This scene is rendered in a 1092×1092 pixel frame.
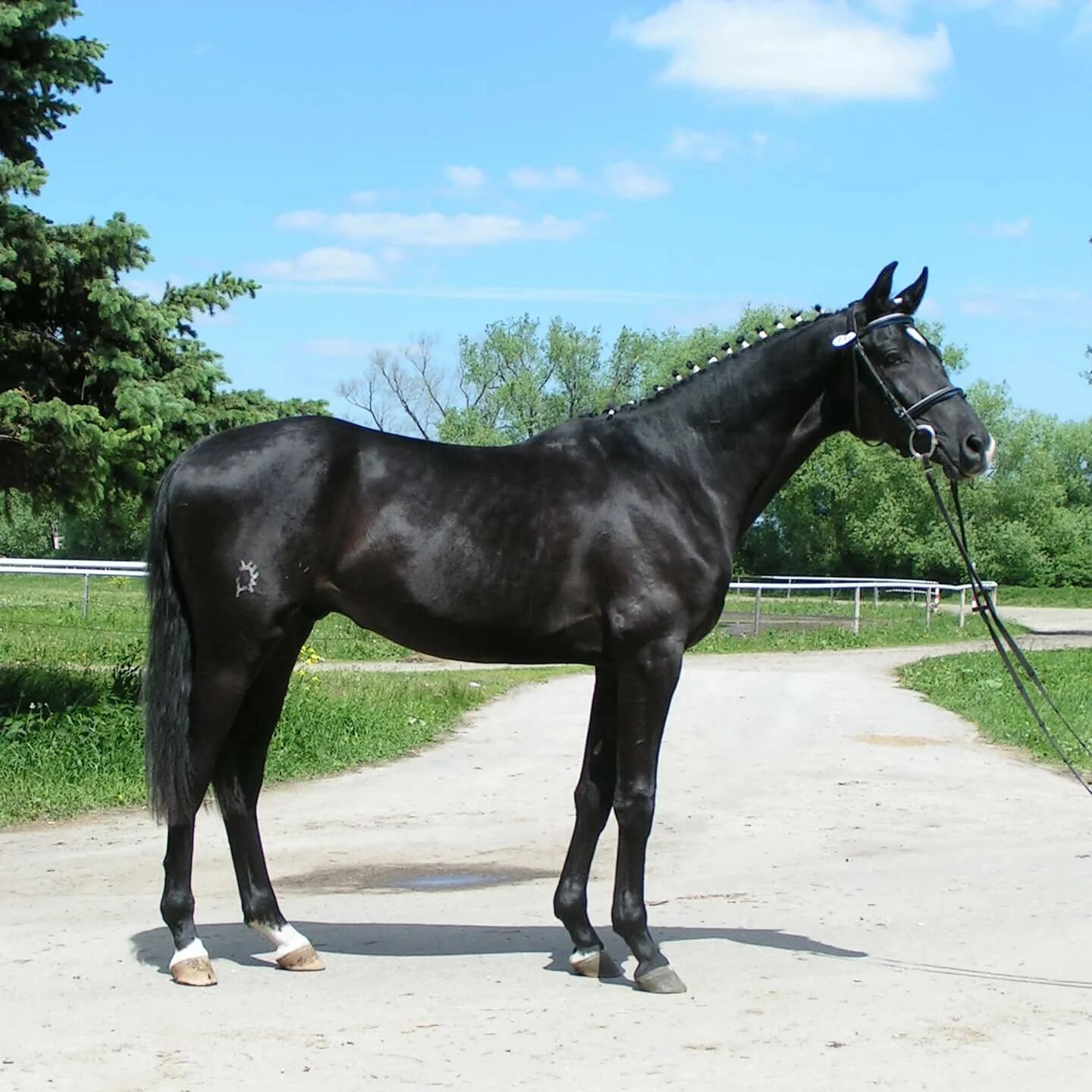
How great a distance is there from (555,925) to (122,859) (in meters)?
2.84

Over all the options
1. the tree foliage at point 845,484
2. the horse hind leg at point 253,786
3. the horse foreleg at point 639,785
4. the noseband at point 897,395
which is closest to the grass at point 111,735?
the horse hind leg at point 253,786

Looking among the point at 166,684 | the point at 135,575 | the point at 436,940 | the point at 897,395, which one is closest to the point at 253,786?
the point at 166,684

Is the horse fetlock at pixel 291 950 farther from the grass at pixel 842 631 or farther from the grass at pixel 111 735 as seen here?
the grass at pixel 842 631

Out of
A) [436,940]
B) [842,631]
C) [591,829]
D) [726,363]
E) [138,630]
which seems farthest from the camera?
[842,631]

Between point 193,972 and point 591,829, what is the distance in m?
1.62

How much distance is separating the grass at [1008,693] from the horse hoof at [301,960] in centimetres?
774

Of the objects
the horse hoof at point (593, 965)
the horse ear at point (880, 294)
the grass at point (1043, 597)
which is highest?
the horse ear at point (880, 294)

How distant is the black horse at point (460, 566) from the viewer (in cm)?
523

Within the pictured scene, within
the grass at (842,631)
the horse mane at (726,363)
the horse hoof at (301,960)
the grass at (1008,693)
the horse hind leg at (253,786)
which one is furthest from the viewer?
the grass at (842,631)

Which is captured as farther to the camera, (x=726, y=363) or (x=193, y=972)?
(x=726, y=363)

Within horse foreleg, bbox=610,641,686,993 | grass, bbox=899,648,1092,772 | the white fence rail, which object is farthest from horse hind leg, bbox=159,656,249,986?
the white fence rail

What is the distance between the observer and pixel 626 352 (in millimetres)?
59656

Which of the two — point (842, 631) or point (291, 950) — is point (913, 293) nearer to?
point (291, 950)

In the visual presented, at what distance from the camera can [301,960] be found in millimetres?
5352
